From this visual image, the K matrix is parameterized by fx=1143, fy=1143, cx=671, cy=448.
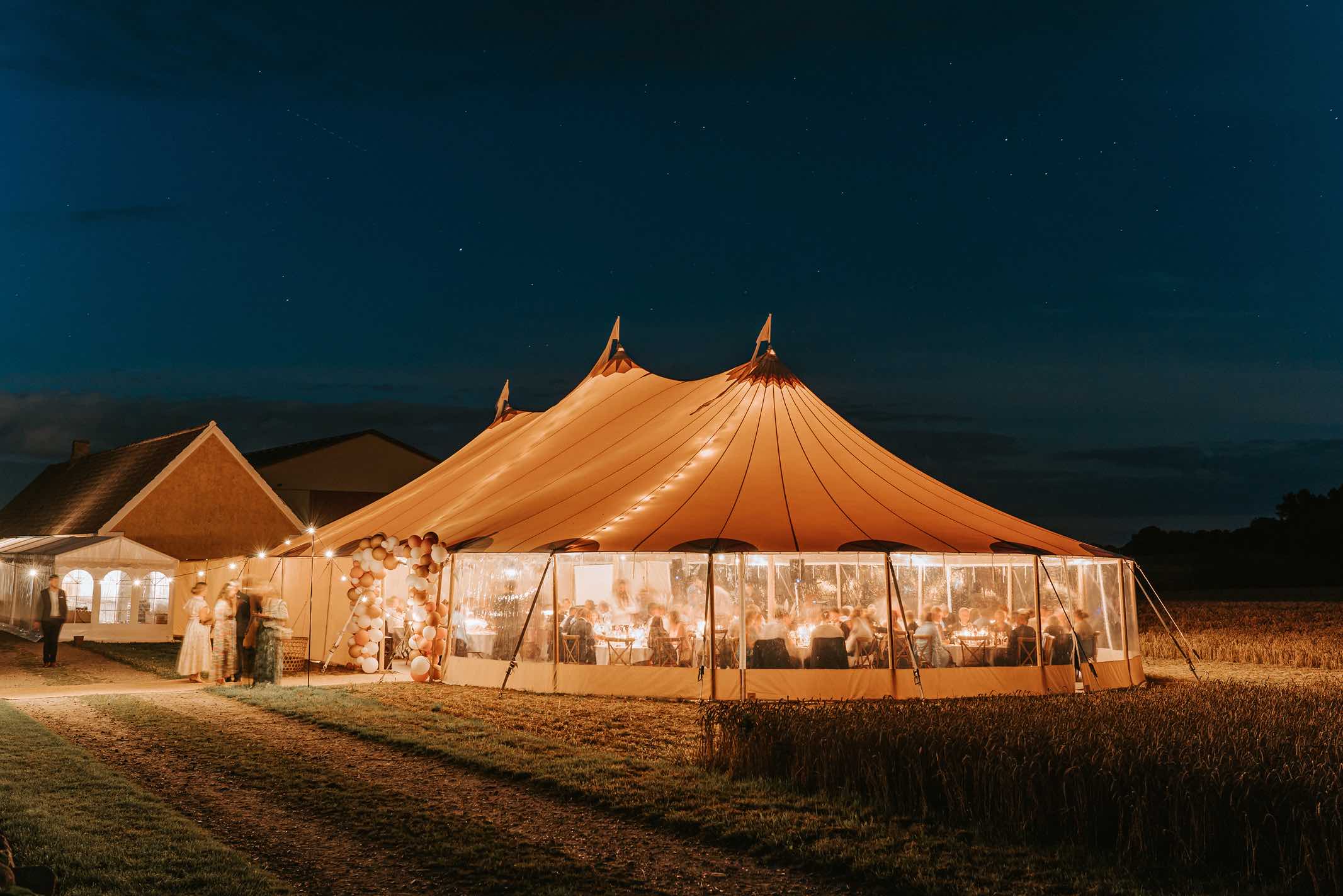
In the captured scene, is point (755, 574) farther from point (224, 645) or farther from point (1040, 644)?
point (224, 645)

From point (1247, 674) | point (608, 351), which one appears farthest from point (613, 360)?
point (1247, 674)

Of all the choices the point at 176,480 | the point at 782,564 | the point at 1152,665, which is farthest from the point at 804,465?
the point at 176,480

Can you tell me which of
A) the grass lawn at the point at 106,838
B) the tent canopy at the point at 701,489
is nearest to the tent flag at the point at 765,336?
the tent canopy at the point at 701,489

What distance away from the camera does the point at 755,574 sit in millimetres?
12742

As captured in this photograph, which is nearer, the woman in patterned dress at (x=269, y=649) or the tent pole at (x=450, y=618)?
the woman in patterned dress at (x=269, y=649)

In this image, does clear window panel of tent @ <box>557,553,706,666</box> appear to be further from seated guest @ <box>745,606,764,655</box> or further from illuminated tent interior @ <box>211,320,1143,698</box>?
seated guest @ <box>745,606,764,655</box>

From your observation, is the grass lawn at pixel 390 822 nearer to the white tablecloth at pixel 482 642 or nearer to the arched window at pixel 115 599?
the white tablecloth at pixel 482 642

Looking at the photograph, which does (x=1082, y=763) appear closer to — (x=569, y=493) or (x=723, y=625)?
(x=723, y=625)

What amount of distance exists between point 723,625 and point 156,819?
5.90m

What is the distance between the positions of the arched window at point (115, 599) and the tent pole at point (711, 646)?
12538mm

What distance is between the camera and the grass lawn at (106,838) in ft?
14.1

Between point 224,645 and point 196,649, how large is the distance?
0.38 metres

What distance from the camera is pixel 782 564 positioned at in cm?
1170

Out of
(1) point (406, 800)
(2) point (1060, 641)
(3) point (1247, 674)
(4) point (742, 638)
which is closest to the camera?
(1) point (406, 800)
